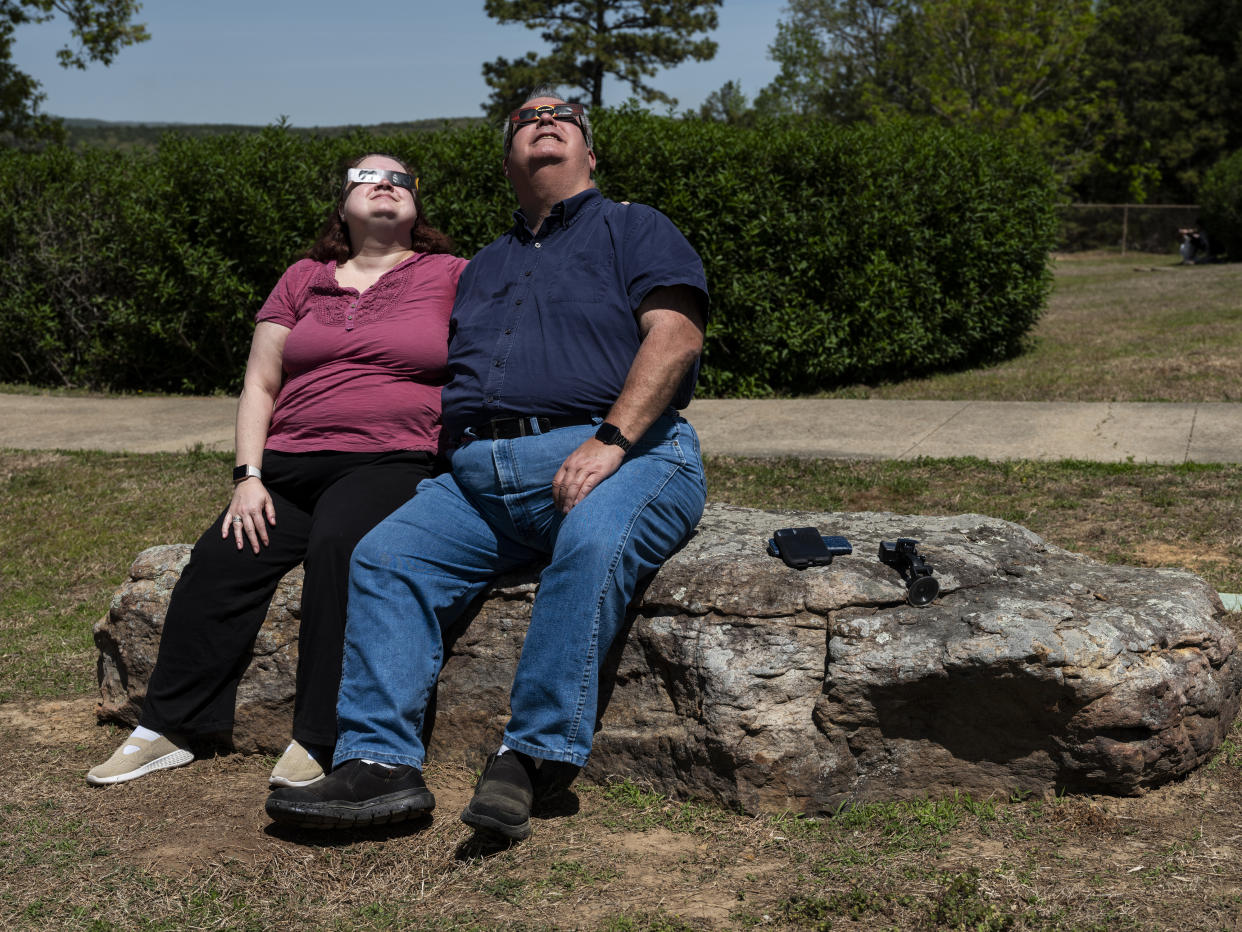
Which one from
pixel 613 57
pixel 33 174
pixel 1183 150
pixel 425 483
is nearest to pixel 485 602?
pixel 425 483

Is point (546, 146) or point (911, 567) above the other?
point (546, 146)

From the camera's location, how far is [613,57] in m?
32.5

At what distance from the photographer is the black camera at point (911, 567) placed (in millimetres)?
3037

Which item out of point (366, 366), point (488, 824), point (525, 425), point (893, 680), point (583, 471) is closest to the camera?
point (488, 824)

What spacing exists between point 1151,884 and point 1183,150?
40.0m

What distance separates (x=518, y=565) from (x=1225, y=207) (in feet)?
76.5

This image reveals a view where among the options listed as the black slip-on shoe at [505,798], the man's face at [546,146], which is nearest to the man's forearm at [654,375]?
the man's face at [546,146]

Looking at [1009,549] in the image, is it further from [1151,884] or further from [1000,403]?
[1000,403]

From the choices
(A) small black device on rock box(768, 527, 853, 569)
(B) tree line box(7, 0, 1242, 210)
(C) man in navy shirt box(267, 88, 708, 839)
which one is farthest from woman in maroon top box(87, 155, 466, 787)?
(B) tree line box(7, 0, 1242, 210)

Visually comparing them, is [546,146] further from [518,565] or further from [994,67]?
[994,67]

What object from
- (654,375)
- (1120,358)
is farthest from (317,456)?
(1120,358)

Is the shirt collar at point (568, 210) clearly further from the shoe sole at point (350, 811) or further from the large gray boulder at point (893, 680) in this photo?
the shoe sole at point (350, 811)

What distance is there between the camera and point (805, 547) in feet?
10.5

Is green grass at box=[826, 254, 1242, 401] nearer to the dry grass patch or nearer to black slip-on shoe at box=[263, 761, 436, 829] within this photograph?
the dry grass patch
